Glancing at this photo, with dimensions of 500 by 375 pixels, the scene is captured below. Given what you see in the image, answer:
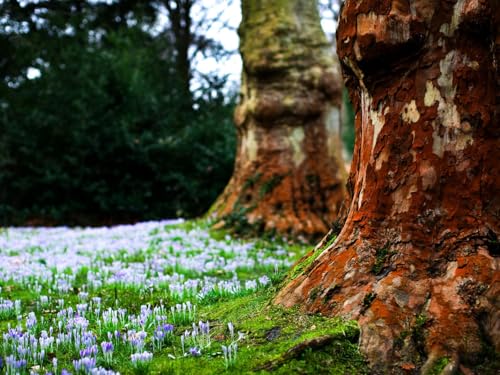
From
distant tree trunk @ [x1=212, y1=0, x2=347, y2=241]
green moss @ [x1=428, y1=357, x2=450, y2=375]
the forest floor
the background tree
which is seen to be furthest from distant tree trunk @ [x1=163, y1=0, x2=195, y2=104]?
green moss @ [x1=428, y1=357, x2=450, y2=375]

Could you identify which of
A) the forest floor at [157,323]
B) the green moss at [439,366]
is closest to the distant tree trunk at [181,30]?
the forest floor at [157,323]

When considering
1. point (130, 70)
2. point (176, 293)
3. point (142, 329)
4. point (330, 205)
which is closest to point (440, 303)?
point (142, 329)

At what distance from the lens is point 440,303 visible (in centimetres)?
317

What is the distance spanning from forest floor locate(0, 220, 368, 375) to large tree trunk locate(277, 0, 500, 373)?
0.31 m

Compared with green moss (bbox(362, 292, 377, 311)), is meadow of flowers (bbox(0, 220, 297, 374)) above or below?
below

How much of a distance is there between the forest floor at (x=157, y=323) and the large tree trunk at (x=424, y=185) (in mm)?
311

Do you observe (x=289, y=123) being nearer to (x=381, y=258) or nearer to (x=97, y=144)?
(x=381, y=258)

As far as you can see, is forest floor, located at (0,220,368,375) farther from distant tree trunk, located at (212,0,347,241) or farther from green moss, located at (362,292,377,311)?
distant tree trunk, located at (212,0,347,241)

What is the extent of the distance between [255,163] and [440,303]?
776cm

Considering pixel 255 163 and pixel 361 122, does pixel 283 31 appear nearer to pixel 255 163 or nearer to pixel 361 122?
pixel 255 163

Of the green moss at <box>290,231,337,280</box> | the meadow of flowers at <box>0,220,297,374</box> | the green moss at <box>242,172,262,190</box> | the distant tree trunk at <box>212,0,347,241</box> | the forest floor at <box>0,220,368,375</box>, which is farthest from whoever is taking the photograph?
the green moss at <box>242,172,262,190</box>

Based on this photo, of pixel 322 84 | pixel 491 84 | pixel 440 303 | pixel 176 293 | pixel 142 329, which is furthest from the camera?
pixel 322 84

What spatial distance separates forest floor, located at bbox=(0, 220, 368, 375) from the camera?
3.06 meters

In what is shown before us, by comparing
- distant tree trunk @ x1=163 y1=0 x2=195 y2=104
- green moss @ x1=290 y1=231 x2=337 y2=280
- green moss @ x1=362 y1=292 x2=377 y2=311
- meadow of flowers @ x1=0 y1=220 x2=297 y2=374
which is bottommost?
meadow of flowers @ x1=0 y1=220 x2=297 y2=374
